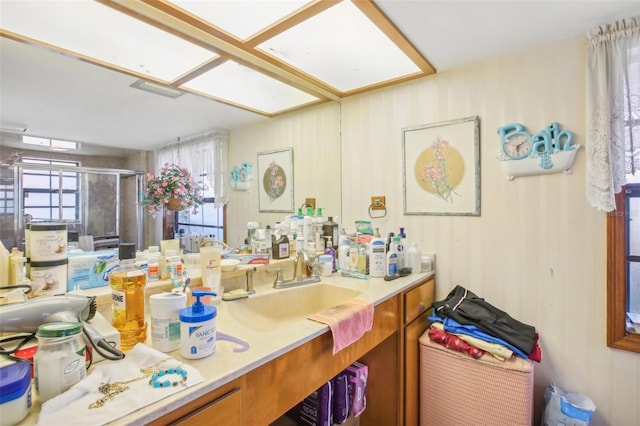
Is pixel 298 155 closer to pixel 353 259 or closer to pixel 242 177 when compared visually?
pixel 242 177

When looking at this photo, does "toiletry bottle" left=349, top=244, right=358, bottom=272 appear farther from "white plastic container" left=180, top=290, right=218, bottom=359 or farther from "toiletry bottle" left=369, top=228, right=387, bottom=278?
"white plastic container" left=180, top=290, right=218, bottom=359

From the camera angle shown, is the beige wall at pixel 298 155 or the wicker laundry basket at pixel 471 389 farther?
the beige wall at pixel 298 155

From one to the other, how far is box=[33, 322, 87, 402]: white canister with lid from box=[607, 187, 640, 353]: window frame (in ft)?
6.68

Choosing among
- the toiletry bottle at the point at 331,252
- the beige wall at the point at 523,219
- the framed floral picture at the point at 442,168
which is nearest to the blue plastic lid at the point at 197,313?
the beige wall at the point at 523,219

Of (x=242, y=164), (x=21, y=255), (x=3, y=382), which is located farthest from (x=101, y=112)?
(x=3, y=382)

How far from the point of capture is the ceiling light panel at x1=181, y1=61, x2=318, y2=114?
1551mm

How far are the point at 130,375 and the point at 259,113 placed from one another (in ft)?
5.01

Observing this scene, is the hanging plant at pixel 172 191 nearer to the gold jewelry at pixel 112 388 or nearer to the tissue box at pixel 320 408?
the gold jewelry at pixel 112 388

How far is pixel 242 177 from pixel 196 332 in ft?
3.52

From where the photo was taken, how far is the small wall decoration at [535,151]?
1.47m

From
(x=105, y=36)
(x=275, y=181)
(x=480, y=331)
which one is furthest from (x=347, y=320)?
(x=105, y=36)

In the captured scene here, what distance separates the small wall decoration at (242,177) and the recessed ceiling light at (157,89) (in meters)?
0.45

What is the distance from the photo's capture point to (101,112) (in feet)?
3.82

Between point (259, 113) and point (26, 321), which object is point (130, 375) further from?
point (259, 113)
